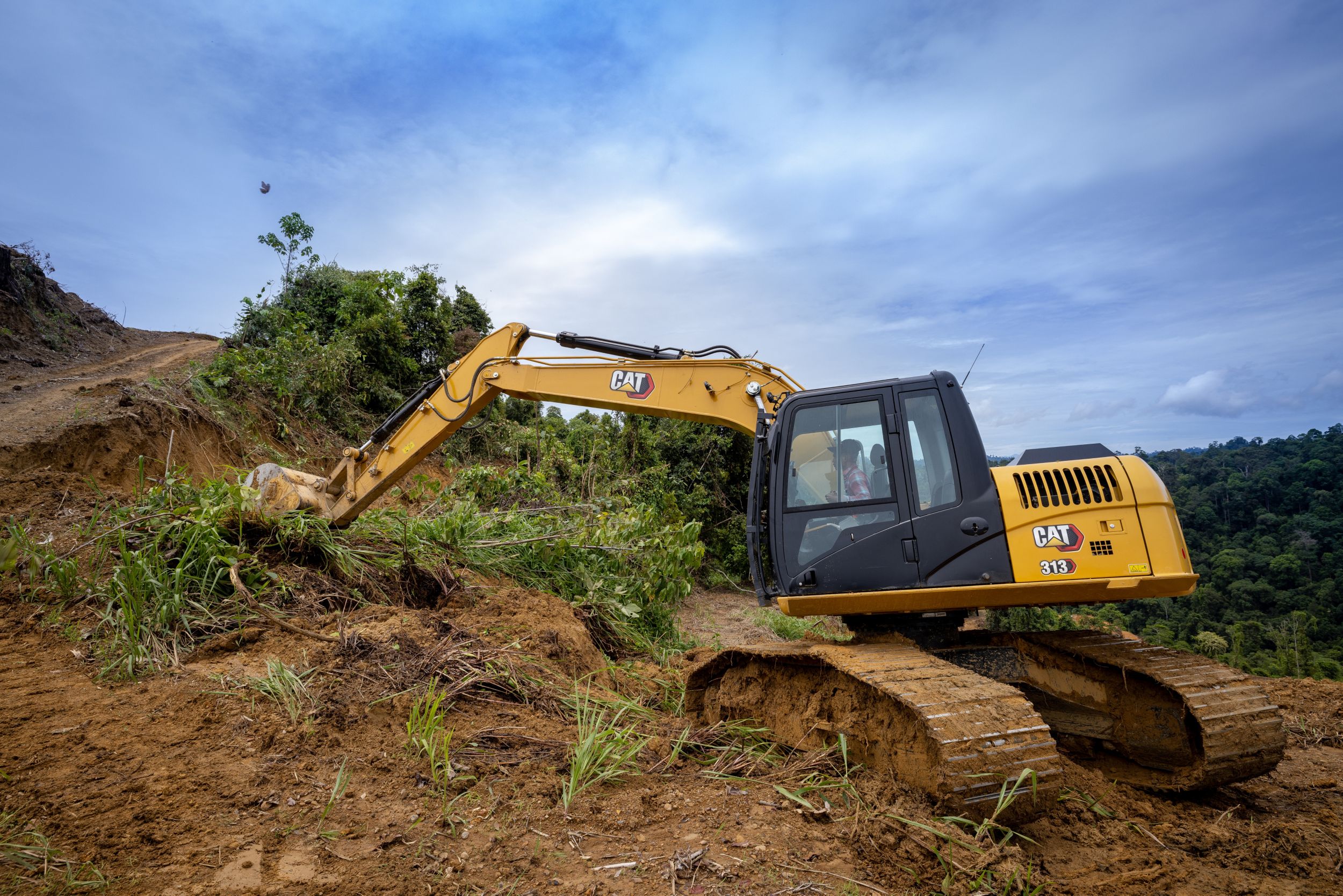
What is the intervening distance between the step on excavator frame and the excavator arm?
1.65 m

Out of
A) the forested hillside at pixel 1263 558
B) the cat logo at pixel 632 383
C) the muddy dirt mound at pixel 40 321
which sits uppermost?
the muddy dirt mound at pixel 40 321

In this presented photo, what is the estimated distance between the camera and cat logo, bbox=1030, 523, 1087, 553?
4.03 m

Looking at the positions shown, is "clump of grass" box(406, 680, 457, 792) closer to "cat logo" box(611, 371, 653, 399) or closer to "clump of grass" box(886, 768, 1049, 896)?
"clump of grass" box(886, 768, 1049, 896)

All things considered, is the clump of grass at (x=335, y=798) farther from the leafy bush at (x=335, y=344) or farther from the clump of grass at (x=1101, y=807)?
the leafy bush at (x=335, y=344)

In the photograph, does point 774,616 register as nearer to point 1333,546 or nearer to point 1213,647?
point 1213,647

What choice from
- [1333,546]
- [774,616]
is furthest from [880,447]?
[1333,546]

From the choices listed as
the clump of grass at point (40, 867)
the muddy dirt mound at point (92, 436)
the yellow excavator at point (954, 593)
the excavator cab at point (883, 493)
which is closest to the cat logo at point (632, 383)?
the yellow excavator at point (954, 593)

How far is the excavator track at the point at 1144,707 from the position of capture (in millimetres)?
3826

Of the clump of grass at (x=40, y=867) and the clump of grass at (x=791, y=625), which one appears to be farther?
the clump of grass at (x=791, y=625)

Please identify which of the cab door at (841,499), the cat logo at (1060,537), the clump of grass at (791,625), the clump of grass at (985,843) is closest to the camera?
the clump of grass at (985,843)

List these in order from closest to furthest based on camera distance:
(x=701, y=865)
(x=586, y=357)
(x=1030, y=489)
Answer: (x=701, y=865) < (x=1030, y=489) < (x=586, y=357)

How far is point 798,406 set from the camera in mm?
4656

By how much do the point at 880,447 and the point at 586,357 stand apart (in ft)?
8.25

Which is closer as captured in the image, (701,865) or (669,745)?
(701,865)
